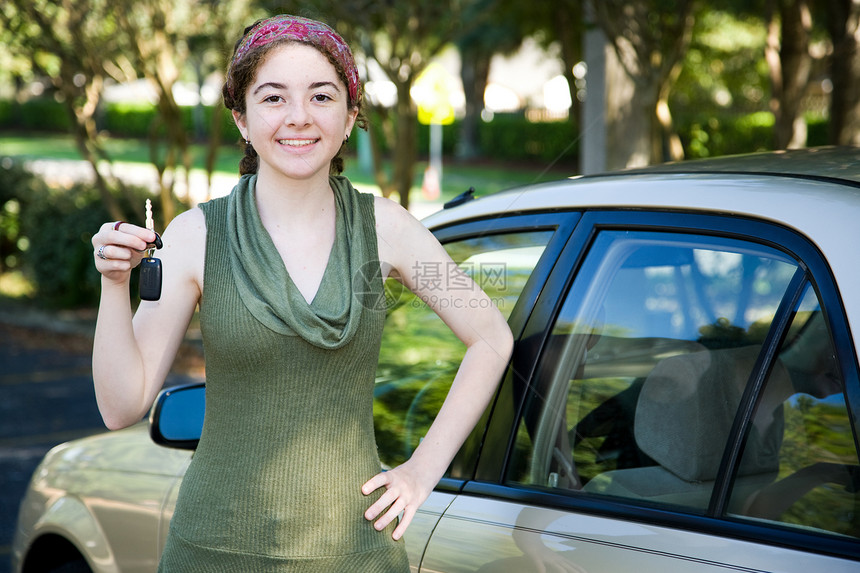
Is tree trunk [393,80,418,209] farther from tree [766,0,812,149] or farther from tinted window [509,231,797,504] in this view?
tinted window [509,231,797,504]

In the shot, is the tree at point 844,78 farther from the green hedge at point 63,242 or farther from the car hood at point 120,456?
the green hedge at point 63,242

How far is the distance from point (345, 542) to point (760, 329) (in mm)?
878

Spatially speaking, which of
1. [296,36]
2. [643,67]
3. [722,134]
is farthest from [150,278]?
[722,134]

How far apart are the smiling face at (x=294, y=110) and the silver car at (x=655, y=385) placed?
0.32 meters

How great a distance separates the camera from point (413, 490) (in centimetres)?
183

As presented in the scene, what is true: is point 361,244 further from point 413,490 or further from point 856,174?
point 856,174

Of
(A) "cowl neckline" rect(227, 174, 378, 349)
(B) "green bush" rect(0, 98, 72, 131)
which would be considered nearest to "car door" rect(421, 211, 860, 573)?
(A) "cowl neckline" rect(227, 174, 378, 349)

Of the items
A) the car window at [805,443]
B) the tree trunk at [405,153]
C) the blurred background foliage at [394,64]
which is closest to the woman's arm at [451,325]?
the car window at [805,443]

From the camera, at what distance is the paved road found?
6.02 m

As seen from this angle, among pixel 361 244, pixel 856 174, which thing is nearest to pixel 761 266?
pixel 856 174

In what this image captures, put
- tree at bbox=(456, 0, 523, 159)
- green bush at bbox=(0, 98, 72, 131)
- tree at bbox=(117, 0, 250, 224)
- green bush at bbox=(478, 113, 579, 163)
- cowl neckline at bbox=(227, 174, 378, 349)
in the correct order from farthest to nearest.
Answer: green bush at bbox=(0, 98, 72, 131) < green bush at bbox=(478, 113, 579, 163) < tree at bbox=(456, 0, 523, 159) < tree at bbox=(117, 0, 250, 224) < cowl neckline at bbox=(227, 174, 378, 349)

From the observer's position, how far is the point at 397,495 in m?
1.80

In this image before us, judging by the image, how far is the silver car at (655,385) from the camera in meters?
1.66

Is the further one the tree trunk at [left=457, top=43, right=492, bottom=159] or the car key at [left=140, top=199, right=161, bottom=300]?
the tree trunk at [left=457, top=43, right=492, bottom=159]
